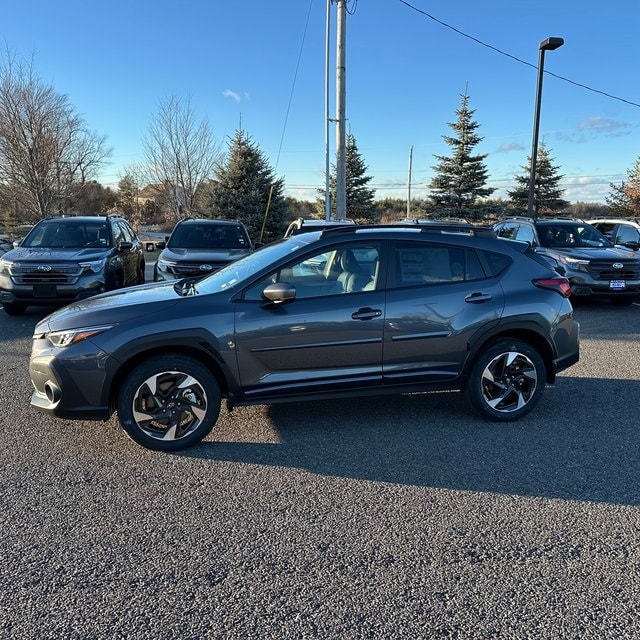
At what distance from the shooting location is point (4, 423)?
4676mm

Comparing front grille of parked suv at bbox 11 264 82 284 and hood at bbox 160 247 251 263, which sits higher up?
hood at bbox 160 247 251 263

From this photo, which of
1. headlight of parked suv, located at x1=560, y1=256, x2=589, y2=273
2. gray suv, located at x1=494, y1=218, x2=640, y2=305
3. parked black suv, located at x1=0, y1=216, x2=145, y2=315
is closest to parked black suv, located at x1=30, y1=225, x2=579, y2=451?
parked black suv, located at x1=0, y1=216, x2=145, y2=315

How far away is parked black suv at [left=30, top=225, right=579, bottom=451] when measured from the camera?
4.03 m

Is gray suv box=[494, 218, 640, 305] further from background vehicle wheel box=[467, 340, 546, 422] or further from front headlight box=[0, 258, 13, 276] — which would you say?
front headlight box=[0, 258, 13, 276]

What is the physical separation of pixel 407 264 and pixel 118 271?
684 cm

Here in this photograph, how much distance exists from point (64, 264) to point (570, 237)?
1019cm

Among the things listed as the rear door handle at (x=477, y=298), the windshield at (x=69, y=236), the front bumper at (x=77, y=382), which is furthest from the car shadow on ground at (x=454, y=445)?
the windshield at (x=69, y=236)

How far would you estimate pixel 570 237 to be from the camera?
466 inches

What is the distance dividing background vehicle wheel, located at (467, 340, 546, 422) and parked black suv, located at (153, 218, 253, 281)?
6.15 meters

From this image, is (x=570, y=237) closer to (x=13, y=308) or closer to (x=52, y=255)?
(x=52, y=255)

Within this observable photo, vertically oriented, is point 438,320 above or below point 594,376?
above

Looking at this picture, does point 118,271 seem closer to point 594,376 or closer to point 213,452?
point 213,452

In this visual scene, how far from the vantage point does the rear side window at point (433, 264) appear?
15.0ft

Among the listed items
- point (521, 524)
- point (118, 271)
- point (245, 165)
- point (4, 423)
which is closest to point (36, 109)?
point (245, 165)
